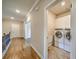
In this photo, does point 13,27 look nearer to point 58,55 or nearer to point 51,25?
point 51,25

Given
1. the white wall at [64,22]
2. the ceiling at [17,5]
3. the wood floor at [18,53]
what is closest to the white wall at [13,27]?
the ceiling at [17,5]

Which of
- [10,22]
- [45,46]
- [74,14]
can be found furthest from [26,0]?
[10,22]

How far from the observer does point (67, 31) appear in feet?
14.7

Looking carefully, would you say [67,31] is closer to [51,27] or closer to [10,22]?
[51,27]

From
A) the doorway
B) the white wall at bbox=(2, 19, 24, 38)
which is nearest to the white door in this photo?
the white wall at bbox=(2, 19, 24, 38)

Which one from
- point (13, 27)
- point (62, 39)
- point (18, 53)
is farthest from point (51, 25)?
point (13, 27)

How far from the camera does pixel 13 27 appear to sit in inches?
462

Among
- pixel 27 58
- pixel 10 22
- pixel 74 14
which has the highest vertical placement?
pixel 10 22

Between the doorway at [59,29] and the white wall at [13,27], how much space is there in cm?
726

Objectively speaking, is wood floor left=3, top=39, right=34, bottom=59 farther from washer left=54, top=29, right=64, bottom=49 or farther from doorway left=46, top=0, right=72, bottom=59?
washer left=54, top=29, right=64, bottom=49

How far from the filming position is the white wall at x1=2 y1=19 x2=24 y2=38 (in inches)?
440

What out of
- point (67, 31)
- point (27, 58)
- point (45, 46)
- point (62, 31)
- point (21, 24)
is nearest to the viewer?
point (45, 46)

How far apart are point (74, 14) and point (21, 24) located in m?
11.3

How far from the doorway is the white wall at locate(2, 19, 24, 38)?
7.26m
